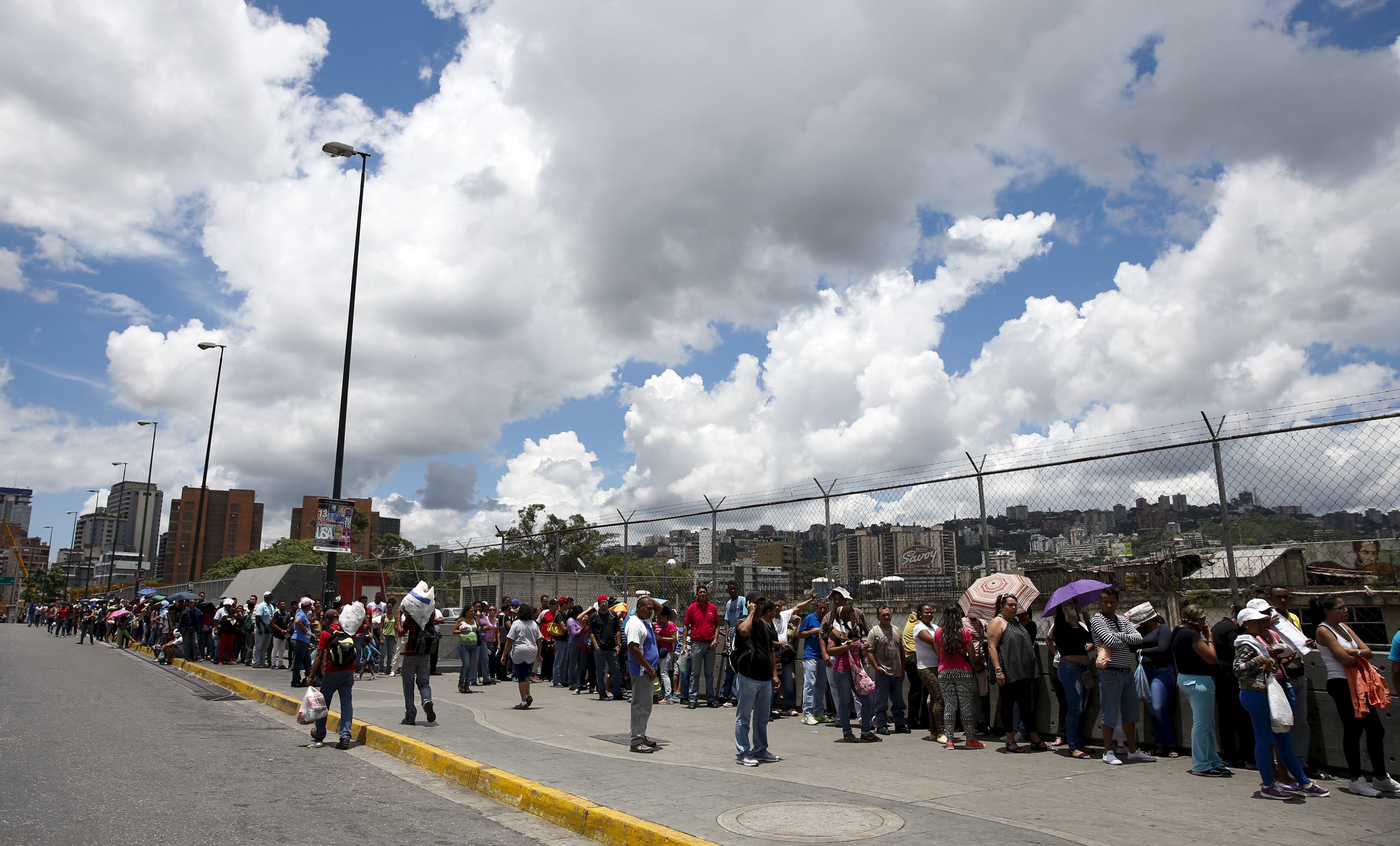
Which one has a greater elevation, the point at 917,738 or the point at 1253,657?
the point at 1253,657

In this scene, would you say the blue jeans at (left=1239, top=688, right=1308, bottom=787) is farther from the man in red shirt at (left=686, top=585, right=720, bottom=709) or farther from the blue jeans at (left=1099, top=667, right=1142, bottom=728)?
the man in red shirt at (left=686, top=585, right=720, bottom=709)

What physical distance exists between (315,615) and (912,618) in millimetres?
11430

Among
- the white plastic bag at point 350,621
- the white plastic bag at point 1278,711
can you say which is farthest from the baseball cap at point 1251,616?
the white plastic bag at point 350,621

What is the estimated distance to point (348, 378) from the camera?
20406 millimetres

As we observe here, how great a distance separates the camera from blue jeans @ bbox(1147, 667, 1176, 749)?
847 cm

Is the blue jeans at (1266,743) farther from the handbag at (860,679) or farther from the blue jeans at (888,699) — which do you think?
the blue jeans at (888,699)

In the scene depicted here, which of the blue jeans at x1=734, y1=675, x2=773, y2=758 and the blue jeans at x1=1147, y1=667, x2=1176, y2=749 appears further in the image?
the blue jeans at x1=1147, y1=667, x2=1176, y2=749

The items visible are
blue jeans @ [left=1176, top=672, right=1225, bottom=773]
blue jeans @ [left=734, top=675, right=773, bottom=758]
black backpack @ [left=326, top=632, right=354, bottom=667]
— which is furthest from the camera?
black backpack @ [left=326, top=632, right=354, bottom=667]

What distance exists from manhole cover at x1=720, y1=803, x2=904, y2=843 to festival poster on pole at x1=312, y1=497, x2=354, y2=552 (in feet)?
51.3

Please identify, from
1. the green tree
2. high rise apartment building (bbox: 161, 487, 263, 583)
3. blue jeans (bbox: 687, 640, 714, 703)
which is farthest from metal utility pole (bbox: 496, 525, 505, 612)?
high rise apartment building (bbox: 161, 487, 263, 583)

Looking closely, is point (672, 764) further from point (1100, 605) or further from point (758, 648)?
point (1100, 605)

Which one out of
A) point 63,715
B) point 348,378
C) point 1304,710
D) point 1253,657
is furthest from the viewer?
point 348,378

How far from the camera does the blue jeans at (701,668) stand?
13156mm

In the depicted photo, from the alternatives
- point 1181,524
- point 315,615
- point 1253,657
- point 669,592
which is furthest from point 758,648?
point 315,615
